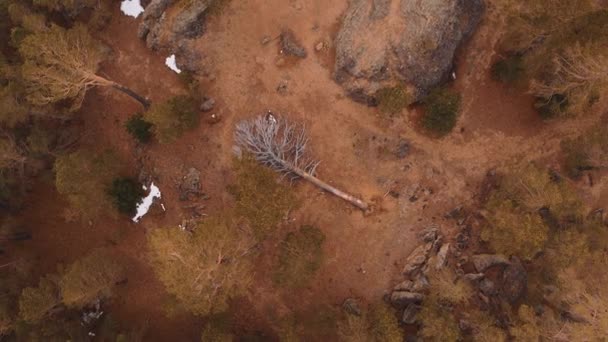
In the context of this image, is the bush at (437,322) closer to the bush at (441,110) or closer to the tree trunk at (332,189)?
the tree trunk at (332,189)

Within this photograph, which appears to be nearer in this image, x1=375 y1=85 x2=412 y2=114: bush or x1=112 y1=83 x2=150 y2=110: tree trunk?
x1=375 y1=85 x2=412 y2=114: bush

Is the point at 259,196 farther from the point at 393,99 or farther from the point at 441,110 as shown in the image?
the point at 441,110

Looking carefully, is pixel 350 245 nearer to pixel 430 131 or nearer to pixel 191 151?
pixel 430 131

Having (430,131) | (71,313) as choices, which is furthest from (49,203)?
(430,131)

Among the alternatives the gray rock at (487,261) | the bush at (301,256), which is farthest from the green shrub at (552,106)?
the bush at (301,256)

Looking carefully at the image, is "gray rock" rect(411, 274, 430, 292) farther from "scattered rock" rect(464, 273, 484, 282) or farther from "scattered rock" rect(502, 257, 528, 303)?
"scattered rock" rect(502, 257, 528, 303)

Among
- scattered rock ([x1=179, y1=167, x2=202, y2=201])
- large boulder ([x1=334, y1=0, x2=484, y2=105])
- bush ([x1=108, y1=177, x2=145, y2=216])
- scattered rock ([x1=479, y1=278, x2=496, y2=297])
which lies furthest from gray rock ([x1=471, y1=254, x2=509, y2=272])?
bush ([x1=108, y1=177, x2=145, y2=216])

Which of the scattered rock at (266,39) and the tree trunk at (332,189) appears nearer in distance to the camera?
the tree trunk at (332,189)
